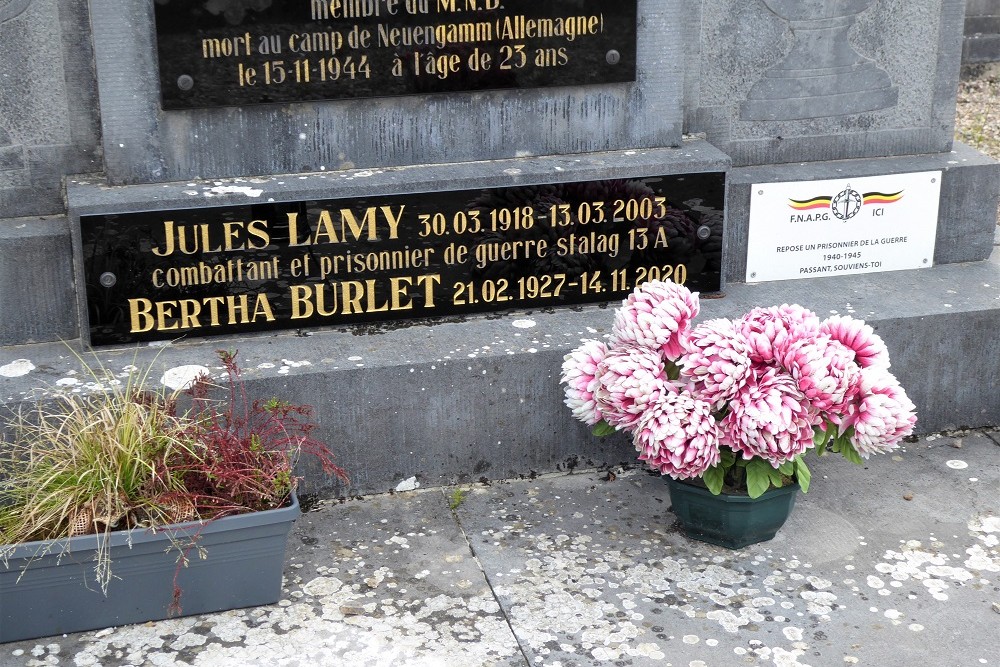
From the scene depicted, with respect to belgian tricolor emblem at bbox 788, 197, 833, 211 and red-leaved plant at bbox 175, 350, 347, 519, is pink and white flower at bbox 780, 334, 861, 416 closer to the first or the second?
belgian tricolor emblem at bbox 788, 197, 833, 211

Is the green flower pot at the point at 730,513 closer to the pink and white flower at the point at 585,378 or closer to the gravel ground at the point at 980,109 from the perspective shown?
the pink and white flower at the point at 585,378

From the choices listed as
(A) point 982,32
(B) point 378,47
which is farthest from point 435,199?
(A) point 982,32

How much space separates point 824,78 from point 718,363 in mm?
1771

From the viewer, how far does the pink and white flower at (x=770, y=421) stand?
12.5 feet

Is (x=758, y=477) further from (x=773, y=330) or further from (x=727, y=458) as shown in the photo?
(x=773, y=330)

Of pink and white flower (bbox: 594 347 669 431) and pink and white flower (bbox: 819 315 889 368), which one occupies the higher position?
pink and white flower (bbox: 819 315 889 368)

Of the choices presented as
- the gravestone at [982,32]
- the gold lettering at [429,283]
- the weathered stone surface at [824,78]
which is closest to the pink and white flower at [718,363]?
the gold lettering at [429,283]

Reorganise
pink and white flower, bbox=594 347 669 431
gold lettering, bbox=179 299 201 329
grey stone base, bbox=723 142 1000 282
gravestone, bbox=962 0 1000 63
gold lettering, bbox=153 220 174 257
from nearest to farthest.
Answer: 1. pink and white flower, bbox=594 347 669 431
2. gold lettering, bbox=153 220 174 257
3. gold lettering, bbox=179 299 201 329
4. grey stone base, bbox=723 142 1000 282
5. gravestone, bbox=962 0 1000 63

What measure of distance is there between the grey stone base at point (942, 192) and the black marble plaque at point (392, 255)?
0.65 feet

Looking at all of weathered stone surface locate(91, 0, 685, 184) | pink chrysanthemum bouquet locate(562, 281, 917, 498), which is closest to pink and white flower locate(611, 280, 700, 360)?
pink chrysanthemum bouquet locate(562, 281, 917, 498)

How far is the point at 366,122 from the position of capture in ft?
15.2

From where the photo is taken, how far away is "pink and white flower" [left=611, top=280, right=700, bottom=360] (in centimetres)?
403

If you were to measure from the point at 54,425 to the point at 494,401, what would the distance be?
144 cm

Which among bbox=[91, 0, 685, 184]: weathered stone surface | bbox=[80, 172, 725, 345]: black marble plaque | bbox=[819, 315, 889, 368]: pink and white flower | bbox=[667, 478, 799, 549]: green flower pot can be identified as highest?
bbox=[91, 0, 685, 184]: weathered stone surface
